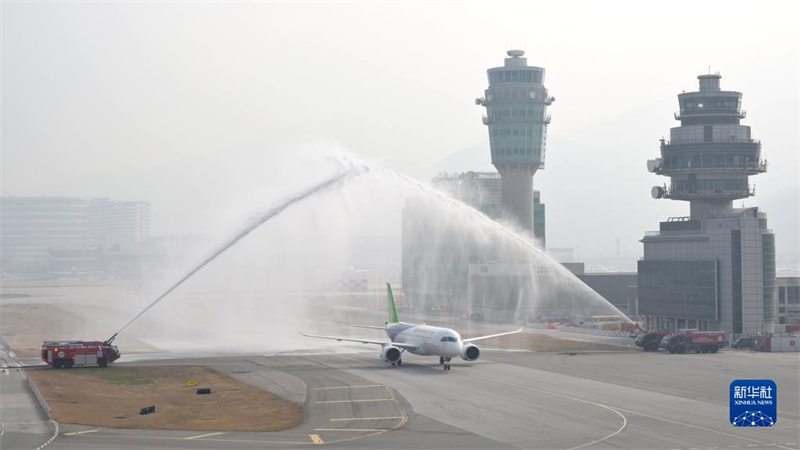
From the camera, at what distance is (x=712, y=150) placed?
15762 cm

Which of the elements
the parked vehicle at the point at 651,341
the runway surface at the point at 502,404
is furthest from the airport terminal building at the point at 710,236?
the runway surface at the point at 502,404

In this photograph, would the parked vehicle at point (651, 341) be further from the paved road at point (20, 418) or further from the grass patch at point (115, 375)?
the paved road at point (20, 418)

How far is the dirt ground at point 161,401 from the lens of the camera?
6203 centimetres

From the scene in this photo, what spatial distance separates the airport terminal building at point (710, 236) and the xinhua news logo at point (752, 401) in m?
117

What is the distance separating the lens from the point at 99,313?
17538 centimetres

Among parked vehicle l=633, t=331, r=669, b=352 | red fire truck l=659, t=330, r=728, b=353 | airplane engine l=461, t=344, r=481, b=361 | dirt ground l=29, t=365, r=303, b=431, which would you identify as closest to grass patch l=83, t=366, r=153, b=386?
dirt ground l=29, t=365, r=303, b=431

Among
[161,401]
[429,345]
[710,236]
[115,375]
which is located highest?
[710,236]

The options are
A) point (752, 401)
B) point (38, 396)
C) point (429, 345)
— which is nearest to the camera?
point (752, 401)

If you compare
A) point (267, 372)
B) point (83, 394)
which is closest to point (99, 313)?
point (267, 372)

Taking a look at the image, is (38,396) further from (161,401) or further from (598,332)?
(598,332)

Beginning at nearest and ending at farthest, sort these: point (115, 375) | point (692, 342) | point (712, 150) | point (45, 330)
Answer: point (115, 375) < point (692, 342) < point (45, 330) < point (712, 150)

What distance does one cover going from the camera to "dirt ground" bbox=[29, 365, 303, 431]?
62.0 m

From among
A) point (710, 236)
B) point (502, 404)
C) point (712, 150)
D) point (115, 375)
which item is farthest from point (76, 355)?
point (712, 150)

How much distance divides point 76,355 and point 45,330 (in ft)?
189
